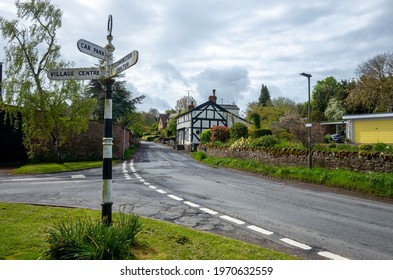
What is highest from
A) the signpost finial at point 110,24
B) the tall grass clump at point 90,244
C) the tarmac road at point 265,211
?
the signpost finial at point 110,24

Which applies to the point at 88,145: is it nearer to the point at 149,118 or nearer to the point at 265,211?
the point at 265,211

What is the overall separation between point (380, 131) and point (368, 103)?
517 inches

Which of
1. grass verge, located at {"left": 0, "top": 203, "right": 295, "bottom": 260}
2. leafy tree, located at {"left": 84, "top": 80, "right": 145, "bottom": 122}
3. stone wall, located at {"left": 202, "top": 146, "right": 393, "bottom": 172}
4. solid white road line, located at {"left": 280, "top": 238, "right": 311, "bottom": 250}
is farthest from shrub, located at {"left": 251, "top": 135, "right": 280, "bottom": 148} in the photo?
leafy tree, located at {"left": 84, "top": 80, "right": 145, "bottom": 122}

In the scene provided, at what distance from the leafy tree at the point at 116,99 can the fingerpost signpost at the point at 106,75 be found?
3314 centimetres

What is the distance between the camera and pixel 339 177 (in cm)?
1402

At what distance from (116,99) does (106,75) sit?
35405 mm

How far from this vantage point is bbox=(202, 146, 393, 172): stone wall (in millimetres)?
13680

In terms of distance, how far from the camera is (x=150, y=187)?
12305 mm

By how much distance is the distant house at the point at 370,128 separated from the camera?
101 feet

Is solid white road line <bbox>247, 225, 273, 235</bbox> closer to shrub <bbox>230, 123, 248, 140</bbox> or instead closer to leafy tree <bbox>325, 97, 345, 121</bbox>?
shrub <bbox>230, 123, 248, 140</bbox>

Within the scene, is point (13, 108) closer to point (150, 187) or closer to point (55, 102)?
point (55, 102)

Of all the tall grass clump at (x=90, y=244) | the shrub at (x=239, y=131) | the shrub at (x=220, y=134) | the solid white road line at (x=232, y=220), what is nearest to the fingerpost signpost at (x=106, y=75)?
the tall grass clump at (x=90, y=244)

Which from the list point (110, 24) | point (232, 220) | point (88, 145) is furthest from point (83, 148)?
point (110, 24)

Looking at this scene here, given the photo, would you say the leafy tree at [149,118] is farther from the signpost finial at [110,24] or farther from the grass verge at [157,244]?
the signpost finial at [110,24]
